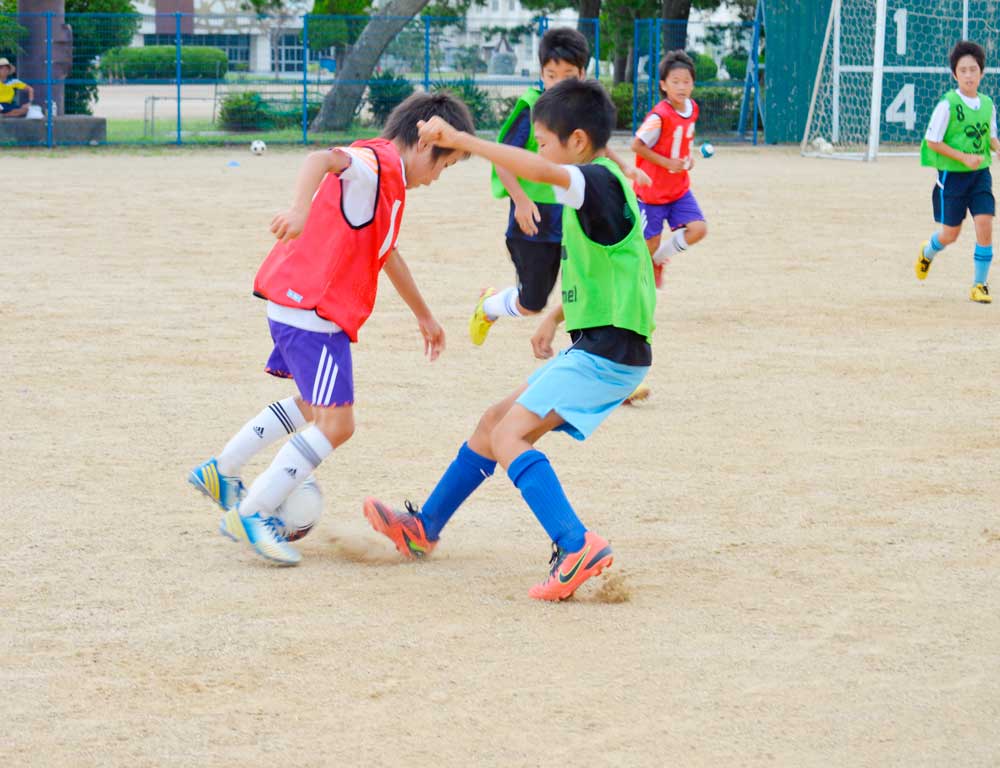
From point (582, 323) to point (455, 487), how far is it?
2.25ft

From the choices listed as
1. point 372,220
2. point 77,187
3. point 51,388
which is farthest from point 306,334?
point 77,187

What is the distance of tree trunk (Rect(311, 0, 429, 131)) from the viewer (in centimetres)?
2670

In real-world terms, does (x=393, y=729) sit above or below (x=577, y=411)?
below

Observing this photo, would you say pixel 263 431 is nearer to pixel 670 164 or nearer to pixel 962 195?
pixel 670 164

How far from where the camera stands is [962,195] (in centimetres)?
1011

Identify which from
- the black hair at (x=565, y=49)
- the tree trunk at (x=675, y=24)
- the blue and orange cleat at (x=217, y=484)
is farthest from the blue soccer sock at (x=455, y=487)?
the tree trunk at (x=675, y=24)

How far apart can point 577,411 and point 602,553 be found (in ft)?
1.47

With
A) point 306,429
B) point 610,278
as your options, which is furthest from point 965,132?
point 306,429

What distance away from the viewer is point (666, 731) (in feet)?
11.0

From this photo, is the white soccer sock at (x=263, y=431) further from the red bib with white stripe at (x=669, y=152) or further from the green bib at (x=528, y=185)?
the red bib with white stripe at (x=669, y=152)

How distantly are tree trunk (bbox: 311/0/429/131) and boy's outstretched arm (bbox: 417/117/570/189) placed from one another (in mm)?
23079

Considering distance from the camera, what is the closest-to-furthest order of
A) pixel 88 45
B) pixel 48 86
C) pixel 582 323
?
pixel 582 323
pixel 48 86
pixel 88 45

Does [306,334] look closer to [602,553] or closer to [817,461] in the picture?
[602,553]

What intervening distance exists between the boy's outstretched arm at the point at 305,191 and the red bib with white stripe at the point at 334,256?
5.3 inches
